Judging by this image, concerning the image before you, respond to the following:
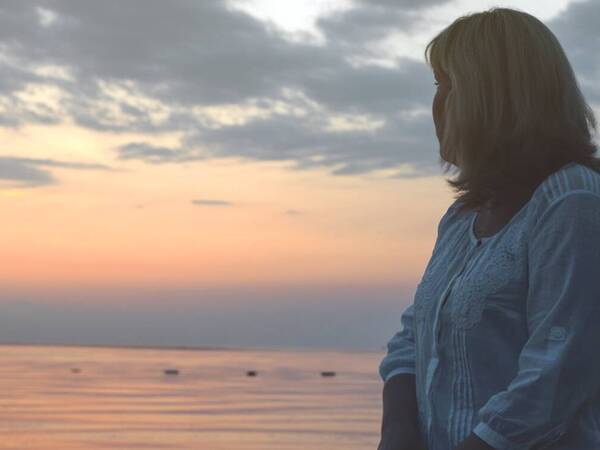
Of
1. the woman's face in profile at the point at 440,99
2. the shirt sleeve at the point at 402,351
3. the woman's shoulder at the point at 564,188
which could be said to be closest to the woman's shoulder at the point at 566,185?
the woman's shoulder at the point at 564,188

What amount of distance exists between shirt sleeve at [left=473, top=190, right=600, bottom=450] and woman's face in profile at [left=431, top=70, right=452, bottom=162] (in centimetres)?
43

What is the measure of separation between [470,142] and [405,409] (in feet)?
2.00

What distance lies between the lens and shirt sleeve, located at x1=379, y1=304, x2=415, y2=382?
2.34 m

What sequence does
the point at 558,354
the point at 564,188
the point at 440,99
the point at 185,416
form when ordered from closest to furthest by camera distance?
the point at 558,354, the point at 564,188, the point at 440,99, the point at 185,416

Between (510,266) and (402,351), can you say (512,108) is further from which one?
(402,351)

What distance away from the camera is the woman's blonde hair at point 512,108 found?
6.59ft

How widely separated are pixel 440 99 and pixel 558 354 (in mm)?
655

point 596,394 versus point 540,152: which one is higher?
point 540,152

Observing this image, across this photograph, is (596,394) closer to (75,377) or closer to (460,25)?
(460,25)

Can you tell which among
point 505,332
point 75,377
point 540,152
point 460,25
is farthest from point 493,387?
point 75,377

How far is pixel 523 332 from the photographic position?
1962mm

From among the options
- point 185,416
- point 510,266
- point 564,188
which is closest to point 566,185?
point 564,188

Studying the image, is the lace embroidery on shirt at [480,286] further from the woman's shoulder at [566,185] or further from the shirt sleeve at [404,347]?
the shirt sleeve at [404,347]

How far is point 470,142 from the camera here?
207 cm
